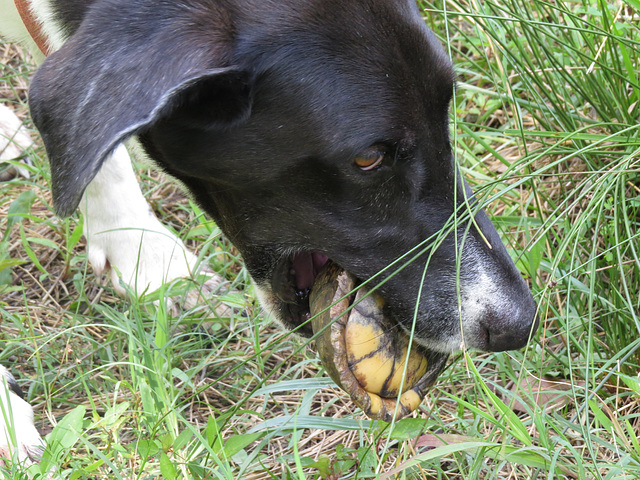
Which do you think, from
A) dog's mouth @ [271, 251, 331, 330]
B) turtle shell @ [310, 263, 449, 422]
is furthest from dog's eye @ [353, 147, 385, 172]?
dog's mouth @ [271, 251, 331, 330]

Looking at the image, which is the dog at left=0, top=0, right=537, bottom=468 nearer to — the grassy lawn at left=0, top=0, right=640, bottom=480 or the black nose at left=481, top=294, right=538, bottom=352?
the black nose at left=481, top=294, right=538, bottom=352

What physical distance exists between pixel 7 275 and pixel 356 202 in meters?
1.66

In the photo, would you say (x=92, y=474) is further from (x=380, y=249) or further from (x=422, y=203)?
(x=422, y=203)

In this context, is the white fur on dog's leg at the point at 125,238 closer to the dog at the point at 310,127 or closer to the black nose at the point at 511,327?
the dog at the point at 310,127

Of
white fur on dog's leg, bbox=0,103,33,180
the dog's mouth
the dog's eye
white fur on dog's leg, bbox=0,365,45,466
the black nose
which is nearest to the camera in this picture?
the dog's eye

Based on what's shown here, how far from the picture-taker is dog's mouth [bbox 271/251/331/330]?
250 centimetres

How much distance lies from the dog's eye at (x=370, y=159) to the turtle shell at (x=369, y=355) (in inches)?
12.3

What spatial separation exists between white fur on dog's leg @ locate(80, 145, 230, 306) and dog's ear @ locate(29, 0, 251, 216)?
3.64 feet

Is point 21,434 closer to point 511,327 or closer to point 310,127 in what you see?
→ point 310,127

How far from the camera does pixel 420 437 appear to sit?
2205 millimetres

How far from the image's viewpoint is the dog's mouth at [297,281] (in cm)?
250

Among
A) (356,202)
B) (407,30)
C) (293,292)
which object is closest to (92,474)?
(293,292)

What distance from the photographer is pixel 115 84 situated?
6.12ft

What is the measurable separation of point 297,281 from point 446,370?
527mm
